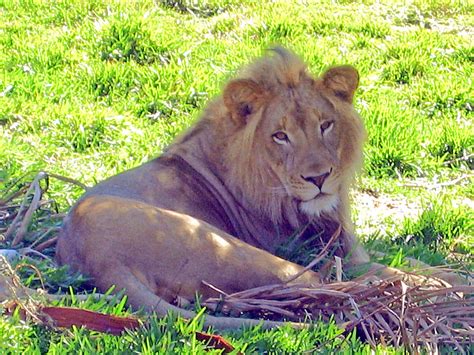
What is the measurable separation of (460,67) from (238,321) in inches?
190

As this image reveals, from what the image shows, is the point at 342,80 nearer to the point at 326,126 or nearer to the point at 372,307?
the point at 326,126

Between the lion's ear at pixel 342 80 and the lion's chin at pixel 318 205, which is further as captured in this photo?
the lion's ear at pixel 342 80

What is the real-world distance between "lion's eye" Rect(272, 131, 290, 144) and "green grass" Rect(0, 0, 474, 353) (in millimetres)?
677

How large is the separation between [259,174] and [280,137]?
20 cm

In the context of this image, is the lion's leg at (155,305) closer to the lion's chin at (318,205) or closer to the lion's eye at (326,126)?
the lion's chin at (318,205)

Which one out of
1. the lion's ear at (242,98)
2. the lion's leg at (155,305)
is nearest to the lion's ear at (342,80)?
the lion's ear at (242,98)

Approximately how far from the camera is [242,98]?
14.0ft

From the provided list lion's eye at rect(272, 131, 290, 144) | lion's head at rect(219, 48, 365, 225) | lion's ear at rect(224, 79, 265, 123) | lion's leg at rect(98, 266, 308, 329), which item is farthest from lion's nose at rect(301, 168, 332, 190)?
lion's leg at rect(98, 266, 308, 329)

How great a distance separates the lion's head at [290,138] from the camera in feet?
13.7

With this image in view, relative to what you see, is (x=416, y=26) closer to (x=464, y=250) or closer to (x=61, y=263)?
(x=464, y=250)

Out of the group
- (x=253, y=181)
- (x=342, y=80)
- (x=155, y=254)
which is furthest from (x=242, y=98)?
(x=155, y=254)

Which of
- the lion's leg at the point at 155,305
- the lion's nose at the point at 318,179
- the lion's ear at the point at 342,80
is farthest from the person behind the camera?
the lion's ear at the point at 342,80

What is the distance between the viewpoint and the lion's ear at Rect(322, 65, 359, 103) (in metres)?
4.35

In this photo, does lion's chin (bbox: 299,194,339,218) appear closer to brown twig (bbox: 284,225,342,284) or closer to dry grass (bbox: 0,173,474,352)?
brown twig (bbox: 284,225,342,284)
